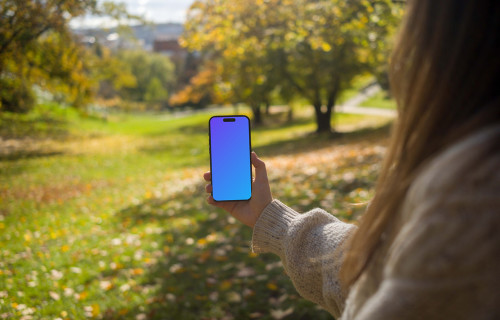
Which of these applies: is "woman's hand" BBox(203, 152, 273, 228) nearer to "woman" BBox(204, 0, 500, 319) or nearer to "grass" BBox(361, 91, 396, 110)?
"woman" BBox(204, 0, 500, 319)

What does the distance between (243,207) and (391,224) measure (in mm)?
1053

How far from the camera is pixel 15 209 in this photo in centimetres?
792

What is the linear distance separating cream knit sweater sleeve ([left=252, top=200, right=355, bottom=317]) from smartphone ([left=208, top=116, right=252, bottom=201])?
0.34 m

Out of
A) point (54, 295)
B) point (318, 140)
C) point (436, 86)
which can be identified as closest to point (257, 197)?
point (436, 86)

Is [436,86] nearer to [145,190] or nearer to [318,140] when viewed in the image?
[145,190]

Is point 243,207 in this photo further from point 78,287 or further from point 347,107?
point 347,107

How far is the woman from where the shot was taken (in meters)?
0.76

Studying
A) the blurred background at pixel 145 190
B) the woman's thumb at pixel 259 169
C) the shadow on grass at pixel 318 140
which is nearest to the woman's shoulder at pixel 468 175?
the blurred background at pixel 145 190

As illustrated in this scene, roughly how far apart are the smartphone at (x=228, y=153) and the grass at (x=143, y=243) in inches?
26.5

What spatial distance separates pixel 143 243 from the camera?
604 cm

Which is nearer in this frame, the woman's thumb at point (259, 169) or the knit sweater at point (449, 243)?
the knit sweater at point (449, 243)

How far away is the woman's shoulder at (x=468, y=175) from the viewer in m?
0.75

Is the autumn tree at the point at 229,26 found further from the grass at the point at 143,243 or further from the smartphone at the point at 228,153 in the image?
the smartphone at the point at 228,153

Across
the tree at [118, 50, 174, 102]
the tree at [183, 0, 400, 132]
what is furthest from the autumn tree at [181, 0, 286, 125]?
the tree at [118, 50, 174, 102]
